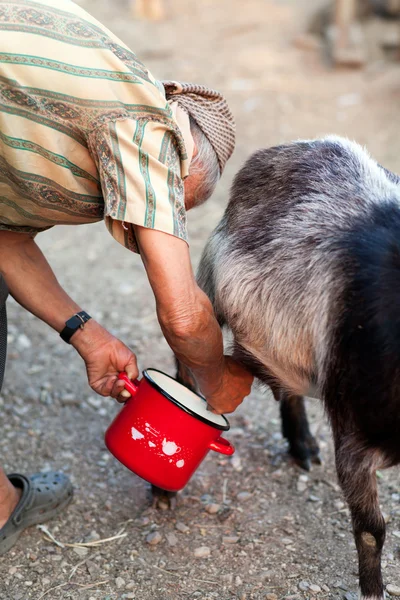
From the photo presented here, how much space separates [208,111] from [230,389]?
93 centimetres

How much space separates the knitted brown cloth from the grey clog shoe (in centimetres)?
138

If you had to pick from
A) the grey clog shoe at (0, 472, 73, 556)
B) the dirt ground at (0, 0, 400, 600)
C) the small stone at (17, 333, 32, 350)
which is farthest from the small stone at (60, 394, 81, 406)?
the grey clog shoe at (0, 472, 73, 556)

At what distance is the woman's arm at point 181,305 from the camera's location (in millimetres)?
1974

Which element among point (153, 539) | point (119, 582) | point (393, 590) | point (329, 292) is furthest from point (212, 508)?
point (329, 292)

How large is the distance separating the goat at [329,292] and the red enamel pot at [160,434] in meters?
0.30

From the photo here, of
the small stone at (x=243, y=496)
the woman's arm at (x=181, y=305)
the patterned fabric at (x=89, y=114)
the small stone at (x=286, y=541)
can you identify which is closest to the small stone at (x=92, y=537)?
the small stone at (x=243, y=496)

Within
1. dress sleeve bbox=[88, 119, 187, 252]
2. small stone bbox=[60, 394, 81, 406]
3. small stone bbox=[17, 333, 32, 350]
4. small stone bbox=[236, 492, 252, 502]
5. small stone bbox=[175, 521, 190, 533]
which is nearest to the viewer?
dress sleeve bbox=[88, 119, 187, 252]

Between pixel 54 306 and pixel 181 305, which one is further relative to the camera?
pixel 54 306

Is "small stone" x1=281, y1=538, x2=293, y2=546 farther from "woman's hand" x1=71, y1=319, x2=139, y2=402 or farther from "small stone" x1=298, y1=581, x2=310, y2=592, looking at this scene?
"woman's hand" x1=71, y1=319, x2=139, y2=402

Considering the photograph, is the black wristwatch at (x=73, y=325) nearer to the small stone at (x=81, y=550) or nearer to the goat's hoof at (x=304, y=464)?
the small stone at (x=81, y=550)

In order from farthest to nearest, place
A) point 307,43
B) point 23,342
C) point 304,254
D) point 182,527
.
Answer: point 307,43 < point 23,342 < point 182,527 < point 304,254

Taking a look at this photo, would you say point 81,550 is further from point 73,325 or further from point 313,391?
point 313,391

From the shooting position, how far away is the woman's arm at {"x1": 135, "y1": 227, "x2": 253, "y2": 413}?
77.7 inches

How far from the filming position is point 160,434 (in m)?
2.34
